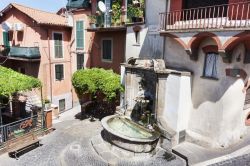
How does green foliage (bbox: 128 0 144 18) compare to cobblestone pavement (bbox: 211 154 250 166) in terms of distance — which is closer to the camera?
cobblestone pavement (bbox: 211 154 250 166)

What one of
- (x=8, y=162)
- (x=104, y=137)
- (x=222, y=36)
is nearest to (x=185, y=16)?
(x=222, y=36)

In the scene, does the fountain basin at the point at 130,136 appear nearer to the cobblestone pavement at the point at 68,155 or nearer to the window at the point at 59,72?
the cobblestone pavement at the point at 68,155

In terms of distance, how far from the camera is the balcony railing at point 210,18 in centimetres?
865

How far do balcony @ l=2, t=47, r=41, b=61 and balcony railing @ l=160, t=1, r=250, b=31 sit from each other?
41.7 feet

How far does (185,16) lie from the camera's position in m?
11.3

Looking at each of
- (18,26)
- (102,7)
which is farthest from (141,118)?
(18,26)

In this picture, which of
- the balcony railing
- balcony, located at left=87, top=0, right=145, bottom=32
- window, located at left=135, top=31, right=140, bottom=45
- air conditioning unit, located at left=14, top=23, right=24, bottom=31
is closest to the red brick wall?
the balcony railing

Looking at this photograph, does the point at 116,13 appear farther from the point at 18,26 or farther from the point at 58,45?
the point at 18,26

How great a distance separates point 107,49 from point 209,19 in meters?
9.59

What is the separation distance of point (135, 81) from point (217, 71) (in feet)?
16.9

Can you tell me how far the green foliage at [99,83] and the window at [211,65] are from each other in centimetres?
573

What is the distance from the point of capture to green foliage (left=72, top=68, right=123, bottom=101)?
45.8ft

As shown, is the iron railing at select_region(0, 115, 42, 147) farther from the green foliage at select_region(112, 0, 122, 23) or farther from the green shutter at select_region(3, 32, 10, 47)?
the green shutter at select_region(3, 32, 10, 47)

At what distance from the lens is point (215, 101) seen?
10367 mm
